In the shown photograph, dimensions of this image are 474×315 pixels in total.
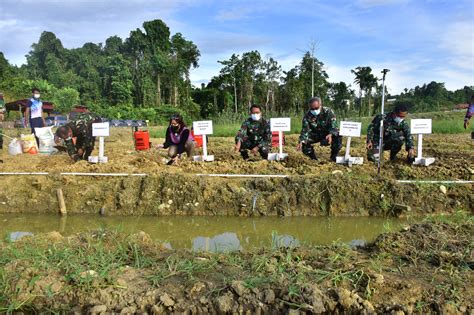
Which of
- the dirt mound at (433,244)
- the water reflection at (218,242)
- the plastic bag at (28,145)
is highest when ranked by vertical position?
the plastic bag at (28,145)

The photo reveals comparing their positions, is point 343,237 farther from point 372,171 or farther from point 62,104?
point 62,104

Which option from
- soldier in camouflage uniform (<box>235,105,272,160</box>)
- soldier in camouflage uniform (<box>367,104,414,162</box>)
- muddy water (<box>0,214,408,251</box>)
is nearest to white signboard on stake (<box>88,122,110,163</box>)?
muddy water (<box>0,214,408,251</box>)

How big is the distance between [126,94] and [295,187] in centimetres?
2977

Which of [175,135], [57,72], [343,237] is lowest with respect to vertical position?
[343,237]

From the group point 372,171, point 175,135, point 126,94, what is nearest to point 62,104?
point 126,94

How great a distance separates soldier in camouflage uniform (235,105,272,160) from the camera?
816 centimetres

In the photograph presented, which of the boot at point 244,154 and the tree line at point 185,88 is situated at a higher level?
the tree line at point 185,88

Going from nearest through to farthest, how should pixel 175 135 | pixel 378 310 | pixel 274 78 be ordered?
1. pixel 378 310
2. pixel 175 135
3. pixel 274 78

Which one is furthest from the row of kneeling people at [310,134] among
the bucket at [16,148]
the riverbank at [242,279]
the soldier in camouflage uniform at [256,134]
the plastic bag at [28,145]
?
the riverbank at [242,279]

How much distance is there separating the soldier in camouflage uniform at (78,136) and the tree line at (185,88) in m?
18.4

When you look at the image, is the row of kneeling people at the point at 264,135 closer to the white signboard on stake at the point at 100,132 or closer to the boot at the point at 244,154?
the boot at the point at 244,154

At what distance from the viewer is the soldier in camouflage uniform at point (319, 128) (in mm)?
7996

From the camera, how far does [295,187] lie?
609 centimetres

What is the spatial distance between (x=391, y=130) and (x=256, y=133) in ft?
8.67
